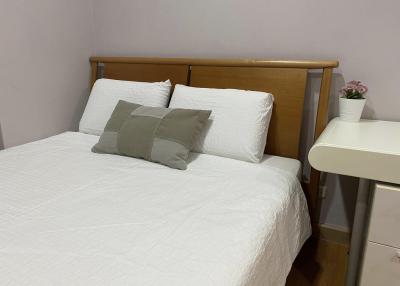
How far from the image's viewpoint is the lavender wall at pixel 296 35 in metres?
1.56

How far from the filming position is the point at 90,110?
2.09m

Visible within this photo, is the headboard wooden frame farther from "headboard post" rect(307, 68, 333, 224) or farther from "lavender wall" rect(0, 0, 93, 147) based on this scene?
"lavender wall" rect(0, 0, 93, 147)

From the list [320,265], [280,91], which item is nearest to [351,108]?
[280,91]

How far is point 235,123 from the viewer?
1.61 metres

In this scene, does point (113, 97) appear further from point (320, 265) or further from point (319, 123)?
point (320, 265)

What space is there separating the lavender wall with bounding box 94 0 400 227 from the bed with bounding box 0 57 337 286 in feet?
0.46

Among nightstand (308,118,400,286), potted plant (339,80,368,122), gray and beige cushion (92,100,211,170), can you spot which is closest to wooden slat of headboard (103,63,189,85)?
gray and beige cushion (92,100,211,170)

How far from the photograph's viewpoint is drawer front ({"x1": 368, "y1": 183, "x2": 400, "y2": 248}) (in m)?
1.10

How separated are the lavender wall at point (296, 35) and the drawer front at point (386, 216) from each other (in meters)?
0.66

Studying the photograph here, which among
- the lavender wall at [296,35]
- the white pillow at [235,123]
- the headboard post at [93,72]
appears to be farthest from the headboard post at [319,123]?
the headboard post at [93,72]

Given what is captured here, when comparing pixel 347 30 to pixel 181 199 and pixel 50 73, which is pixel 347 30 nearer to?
pixel 181 199

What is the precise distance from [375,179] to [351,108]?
0.55 meters

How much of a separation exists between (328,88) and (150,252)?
125 cm

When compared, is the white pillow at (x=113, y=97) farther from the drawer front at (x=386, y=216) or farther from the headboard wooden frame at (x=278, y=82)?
the drawer front at (x=386, y=216)
